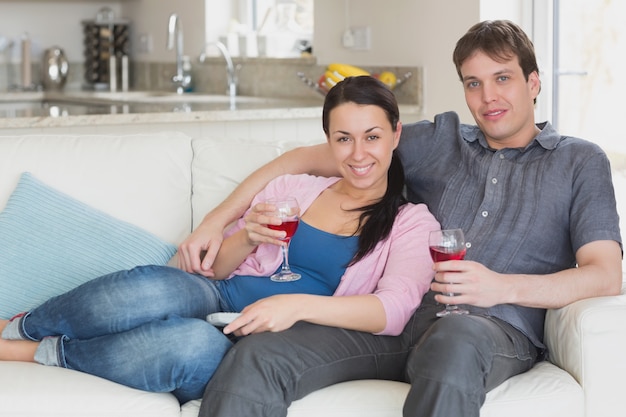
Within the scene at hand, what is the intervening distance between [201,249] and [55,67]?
15.4ft

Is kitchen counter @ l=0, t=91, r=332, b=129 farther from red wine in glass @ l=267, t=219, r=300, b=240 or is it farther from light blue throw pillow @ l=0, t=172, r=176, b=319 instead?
red wine in glass @ l=267, t=219, r=300, b=240

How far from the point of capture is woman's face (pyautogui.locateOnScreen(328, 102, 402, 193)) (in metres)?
2.37

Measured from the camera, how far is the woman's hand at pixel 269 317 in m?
2.12

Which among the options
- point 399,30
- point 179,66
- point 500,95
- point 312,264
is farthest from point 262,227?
point 179,66

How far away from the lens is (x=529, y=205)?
236 centimetres

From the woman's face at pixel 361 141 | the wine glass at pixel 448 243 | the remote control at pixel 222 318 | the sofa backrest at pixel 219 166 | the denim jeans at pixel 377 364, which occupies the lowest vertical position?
the denim jeans at pixel 377 364

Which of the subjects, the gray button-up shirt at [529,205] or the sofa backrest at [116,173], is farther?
the sofa backrest at [116,173]

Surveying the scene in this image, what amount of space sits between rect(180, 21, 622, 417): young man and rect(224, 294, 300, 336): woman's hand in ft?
0.09

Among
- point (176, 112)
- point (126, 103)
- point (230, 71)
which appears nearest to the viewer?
point (176, 112)

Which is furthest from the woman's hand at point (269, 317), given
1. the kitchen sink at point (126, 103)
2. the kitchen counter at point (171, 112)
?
the kitchen sink at point (126, 103)

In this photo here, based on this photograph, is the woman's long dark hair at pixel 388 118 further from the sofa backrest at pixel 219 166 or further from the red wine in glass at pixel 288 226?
the sofa backrest at pixel 219 166

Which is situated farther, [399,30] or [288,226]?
[399,30]

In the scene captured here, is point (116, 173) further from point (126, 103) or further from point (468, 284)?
point (126, 103)

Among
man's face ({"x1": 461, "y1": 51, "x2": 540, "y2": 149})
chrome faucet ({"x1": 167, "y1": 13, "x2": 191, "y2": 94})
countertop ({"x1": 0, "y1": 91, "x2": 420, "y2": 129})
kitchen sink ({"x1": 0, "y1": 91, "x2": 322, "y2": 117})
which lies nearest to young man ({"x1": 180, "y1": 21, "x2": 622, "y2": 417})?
man's face ({"x1": 461, "y1": 51, "x2": 540, "y2": 149})
